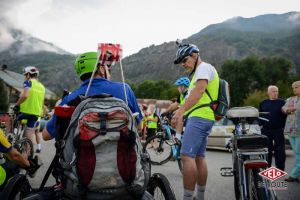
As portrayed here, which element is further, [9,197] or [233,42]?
[233,42]

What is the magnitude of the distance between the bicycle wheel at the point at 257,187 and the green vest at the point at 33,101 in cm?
581

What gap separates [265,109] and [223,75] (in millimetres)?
71929

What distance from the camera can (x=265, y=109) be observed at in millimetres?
7293

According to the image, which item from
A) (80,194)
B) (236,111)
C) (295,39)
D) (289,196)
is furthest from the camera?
(295,39)

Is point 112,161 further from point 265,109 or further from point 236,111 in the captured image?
point 265,109

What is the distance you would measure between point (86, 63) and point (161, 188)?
1.30 meters

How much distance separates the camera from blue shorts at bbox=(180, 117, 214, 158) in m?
3.86

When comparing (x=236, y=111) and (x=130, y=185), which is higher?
(x=236, y=111)

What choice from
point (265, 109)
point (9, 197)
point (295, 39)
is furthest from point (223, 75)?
point (295, 39)

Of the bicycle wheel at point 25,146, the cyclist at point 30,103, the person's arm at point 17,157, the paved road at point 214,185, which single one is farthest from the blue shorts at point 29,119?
the person's arm at point 17,157

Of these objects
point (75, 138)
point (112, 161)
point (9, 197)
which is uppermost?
point (75, 138)

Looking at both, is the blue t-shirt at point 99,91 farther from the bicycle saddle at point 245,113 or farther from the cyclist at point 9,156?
the bicycle saddle at point 245,113

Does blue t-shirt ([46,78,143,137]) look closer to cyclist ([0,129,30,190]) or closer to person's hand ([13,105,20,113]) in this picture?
cyclist ([0,129,30,190])

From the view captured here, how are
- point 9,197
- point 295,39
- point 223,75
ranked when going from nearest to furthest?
point 9,197, point 223,75, point 295,39
